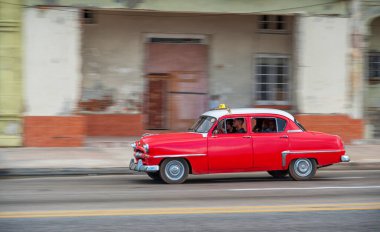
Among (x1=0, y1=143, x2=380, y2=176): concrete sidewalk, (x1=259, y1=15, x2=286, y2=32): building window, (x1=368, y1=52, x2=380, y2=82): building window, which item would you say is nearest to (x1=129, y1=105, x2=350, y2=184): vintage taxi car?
(x1=0, y1=143, x2=380, y2=176): concrete sidewalk

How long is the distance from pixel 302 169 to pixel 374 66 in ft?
37.6

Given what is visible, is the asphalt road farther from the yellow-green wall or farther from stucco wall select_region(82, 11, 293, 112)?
A: stucco wall select_region(82, 11, 293, 112)

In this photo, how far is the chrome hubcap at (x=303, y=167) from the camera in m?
13.6

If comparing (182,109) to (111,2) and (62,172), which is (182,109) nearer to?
(111,2)

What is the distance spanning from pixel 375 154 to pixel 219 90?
643 centimetres

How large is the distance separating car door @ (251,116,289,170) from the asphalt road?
395 mm

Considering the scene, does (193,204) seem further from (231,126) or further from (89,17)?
(89,17)

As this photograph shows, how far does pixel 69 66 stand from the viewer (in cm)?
1944

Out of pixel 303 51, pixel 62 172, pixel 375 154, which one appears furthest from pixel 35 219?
pixel 303 51

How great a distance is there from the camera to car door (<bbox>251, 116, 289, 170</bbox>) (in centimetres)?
1323

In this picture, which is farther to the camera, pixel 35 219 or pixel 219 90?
pixel 219 90

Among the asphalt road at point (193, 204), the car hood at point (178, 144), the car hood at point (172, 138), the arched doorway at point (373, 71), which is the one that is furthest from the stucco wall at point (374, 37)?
the car hood at point (178, 144)

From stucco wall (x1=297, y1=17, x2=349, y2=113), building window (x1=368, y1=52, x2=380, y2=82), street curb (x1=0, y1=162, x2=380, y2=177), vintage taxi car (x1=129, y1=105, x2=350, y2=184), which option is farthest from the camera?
building window (x1=368, y1=52, x2=380, y2=82)

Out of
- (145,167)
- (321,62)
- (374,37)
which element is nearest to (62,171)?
(145,167)
